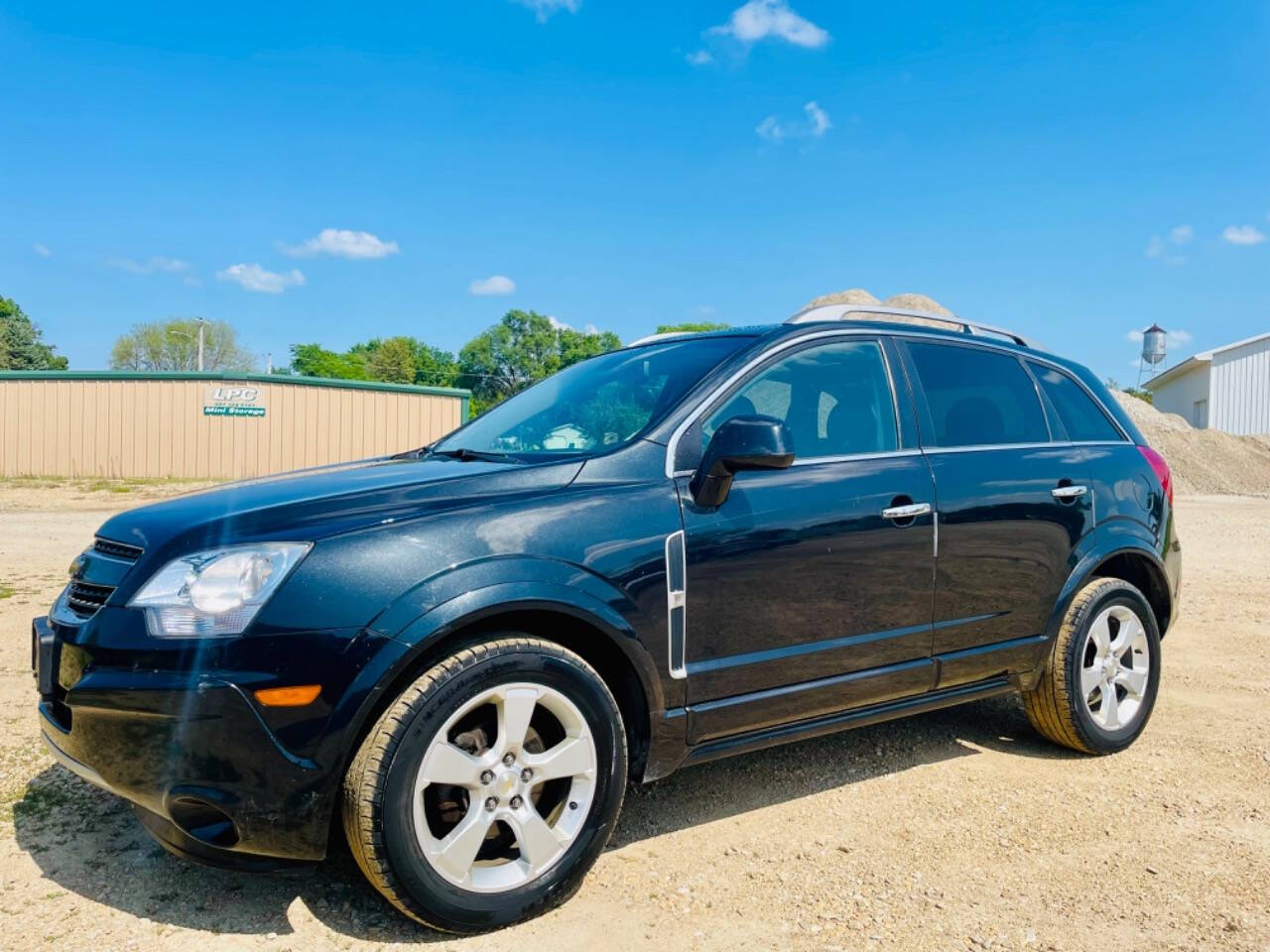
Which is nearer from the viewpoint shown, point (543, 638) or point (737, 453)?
point (543, 638)

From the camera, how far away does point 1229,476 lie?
2598cm

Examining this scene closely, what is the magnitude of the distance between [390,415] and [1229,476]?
971 inches

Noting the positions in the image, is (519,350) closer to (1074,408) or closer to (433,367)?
(433,367)

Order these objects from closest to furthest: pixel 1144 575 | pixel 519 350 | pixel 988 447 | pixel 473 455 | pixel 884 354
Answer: pixel 473 455
pixel 884 354
pixel 988 447
pixel 1144 575
pixel 519 350

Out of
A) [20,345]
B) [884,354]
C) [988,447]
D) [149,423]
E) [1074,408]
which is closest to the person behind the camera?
[884,354]

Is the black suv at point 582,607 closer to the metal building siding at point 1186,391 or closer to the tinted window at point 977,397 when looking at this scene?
the tinted window at point 977,397

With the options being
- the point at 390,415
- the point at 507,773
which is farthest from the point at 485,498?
the point at 390,415

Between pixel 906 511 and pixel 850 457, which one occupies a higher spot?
pixel 850 457

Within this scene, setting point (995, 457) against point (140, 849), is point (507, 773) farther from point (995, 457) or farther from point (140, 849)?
point (995, 457)

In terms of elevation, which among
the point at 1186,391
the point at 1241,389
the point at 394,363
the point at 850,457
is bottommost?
the point at 850,457

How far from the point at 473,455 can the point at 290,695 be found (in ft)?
4.24

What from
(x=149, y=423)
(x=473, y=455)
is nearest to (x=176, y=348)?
(x=149, y=423)

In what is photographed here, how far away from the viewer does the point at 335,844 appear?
2.90m

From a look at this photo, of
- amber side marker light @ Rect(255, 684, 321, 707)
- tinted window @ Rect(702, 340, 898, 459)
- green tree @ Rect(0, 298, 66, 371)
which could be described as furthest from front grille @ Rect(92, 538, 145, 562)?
green tree @ Rect(0, 298, 66, 371)
